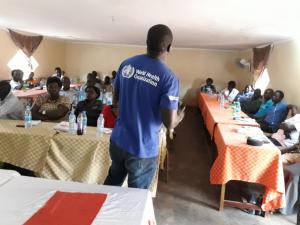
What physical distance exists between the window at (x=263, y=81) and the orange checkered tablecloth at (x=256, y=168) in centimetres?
422

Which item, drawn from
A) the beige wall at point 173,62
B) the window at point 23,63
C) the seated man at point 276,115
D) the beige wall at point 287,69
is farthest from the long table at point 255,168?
the beige wall at point 173,62

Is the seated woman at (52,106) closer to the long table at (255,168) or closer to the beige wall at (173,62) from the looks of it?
the long table at (255,168)

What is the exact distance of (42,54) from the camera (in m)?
8.18

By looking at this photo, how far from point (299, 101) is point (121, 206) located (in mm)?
4003

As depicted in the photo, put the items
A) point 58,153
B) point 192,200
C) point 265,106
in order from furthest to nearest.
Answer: point 265,106 < point 192,200 < point 58,153

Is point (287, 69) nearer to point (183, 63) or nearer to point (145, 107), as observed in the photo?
point (145, 107)

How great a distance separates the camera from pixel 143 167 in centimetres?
160

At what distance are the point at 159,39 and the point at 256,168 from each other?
165cm

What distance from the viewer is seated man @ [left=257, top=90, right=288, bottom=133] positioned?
14.4 ft

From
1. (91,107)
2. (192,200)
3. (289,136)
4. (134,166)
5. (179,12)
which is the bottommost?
(192,200)

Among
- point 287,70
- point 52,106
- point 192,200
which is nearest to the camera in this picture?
point 192,200

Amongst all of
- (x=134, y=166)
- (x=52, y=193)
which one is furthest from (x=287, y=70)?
(x=52, y=193)

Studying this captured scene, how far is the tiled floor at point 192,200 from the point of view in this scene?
2502 mm

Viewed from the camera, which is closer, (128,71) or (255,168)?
(128,71)
